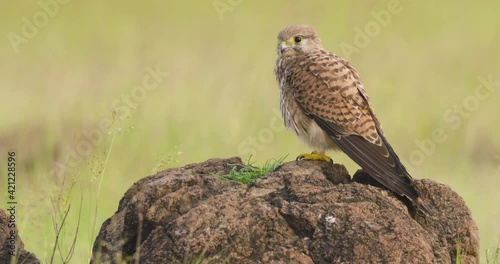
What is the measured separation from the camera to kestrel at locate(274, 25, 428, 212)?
6574 mm

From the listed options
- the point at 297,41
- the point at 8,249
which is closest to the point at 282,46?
the point at 297,41

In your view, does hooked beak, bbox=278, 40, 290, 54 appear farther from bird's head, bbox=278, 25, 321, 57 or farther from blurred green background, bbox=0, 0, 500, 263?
blurred green background, bbox=0, 0, 500, 263

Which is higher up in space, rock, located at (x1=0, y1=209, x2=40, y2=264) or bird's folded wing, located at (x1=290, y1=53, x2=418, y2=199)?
bird's folded wing, located at (x1=290, y1=53, x2=418, y2=199)

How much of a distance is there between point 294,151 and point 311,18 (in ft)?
13.0

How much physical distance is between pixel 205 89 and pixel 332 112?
566 cm

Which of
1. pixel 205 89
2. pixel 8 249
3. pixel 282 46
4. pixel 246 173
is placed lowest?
pixel 8 249

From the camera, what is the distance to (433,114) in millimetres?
12016

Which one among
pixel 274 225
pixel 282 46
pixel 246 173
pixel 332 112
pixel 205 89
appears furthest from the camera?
pixel 205 89

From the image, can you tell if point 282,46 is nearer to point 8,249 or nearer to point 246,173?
point 246,173

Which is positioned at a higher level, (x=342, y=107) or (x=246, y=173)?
(x=342, y=107)

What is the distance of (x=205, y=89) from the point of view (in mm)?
12289

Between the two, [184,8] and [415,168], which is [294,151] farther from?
[184,8]

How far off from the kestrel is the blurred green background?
5.77 feet

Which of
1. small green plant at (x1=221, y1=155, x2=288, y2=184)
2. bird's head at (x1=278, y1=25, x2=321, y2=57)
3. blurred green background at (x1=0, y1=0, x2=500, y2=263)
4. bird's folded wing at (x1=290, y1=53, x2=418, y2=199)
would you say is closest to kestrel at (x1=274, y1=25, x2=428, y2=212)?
bird's folded wing at (x1=290, y1=53, x2=418, y2=199)
